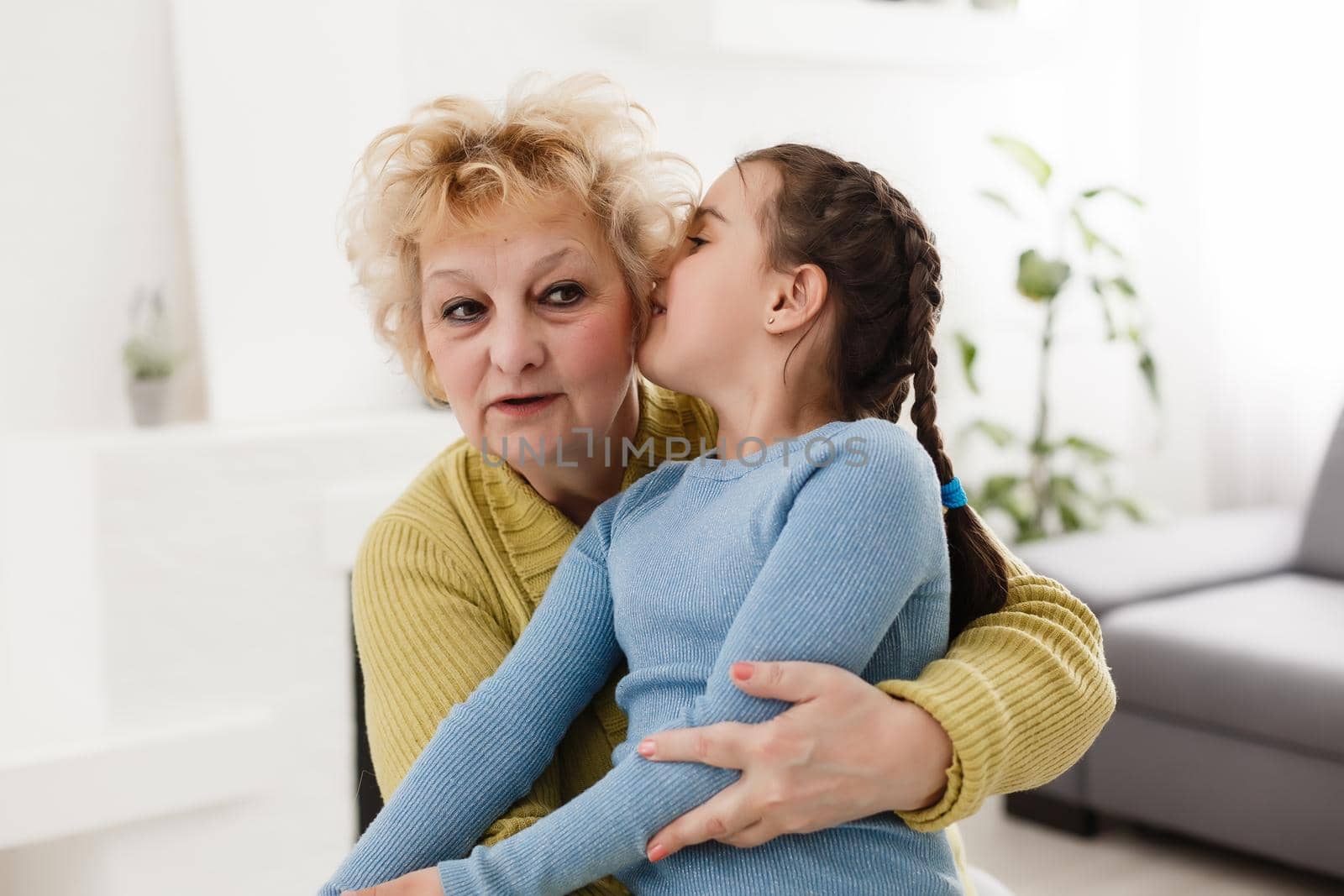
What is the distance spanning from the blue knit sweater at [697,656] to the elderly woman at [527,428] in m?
0.04

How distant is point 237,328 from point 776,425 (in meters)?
1.94

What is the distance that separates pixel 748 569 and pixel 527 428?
0.32 metres

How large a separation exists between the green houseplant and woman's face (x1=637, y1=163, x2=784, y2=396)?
2555 millimetres

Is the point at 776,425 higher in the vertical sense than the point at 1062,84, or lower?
lower

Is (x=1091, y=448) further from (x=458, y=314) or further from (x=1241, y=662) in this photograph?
(x=458, y=314)

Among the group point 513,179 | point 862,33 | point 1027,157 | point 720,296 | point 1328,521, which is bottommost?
point 1328,521

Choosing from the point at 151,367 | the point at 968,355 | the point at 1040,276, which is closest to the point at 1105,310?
the point at 1040,276

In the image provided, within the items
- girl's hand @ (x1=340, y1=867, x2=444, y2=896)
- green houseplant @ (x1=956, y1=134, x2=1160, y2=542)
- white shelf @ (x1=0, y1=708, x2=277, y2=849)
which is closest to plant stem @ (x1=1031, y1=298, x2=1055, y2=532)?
green houseplant @ (x1=956, y1=134, x2=1160, y2=542)

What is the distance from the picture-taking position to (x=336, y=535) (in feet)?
9.32

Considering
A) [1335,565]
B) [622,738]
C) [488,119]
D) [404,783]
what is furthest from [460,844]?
[1335,565]

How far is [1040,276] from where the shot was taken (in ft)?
12.6

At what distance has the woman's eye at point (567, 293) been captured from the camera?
1377 mm

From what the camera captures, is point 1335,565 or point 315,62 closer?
point 315,62

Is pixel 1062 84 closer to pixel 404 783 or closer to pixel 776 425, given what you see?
pixel 776 425
